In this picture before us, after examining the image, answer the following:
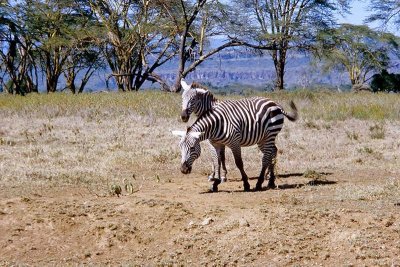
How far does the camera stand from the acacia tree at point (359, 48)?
3447 centimetres

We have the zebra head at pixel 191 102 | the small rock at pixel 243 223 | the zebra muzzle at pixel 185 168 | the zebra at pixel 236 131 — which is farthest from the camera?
the zebra head at pixel 191 102

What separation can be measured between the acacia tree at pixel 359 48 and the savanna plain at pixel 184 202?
18.4 metres

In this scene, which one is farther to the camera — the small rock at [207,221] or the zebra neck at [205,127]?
the zebra neck at [205,127]

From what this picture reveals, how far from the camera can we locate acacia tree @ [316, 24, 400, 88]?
113 feet

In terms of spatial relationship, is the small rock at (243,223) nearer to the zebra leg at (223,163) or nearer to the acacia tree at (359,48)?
the zebra leg at (223,163)

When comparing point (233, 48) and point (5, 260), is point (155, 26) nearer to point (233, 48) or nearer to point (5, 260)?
point (233, 48)

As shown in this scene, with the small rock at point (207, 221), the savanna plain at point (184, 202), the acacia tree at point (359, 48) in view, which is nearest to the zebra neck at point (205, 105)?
the savanna plain at point (184, 202)

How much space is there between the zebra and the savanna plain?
1.50 ft

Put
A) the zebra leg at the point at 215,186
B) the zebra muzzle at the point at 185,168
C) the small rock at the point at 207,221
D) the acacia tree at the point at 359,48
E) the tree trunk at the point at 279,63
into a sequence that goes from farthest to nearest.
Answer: the acacia tree at the point at 359,48 → the tree trunk at the point at 279,63 → the zebra leg at the point at 215,186 → the zebra muzzle at the point at 185,168 → the small rock at the point at 207,221

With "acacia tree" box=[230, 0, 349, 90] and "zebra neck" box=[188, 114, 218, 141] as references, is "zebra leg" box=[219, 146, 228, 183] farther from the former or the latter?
"acacia tree" box=[230, 0, 349, 90]

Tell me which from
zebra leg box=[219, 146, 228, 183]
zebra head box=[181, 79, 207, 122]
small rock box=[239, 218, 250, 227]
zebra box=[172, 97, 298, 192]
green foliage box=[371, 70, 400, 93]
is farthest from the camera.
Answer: green foliage box=[371, 70, 400, 93]

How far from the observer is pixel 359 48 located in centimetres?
3944

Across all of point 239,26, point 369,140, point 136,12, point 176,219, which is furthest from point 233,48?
point 176,219

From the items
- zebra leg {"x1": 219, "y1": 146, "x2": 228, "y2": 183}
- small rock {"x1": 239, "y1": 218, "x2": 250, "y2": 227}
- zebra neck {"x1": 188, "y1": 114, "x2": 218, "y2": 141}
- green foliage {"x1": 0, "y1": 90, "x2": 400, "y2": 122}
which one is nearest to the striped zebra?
zebra leg {"x1": 219, "y1": 146, "x2": 228, "y2": 183}
